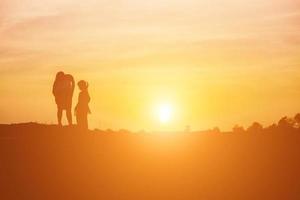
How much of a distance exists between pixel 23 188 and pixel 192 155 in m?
6.36

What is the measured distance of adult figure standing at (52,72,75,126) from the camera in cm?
3077

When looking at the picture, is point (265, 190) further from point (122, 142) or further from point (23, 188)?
point (23, 188)

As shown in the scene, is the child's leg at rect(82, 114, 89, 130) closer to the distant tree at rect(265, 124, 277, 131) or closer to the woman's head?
the woman's head

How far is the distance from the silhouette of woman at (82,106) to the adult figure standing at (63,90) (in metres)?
0.32

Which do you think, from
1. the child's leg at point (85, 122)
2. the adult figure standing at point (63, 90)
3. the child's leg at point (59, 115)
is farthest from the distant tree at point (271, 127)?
the child's leg at point (59, 115)

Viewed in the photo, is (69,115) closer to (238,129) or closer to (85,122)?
(85,122)

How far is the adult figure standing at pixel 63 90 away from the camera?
30766 millimetres

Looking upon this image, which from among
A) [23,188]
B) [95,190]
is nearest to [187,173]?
[95,190]

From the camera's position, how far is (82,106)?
31.0 metres

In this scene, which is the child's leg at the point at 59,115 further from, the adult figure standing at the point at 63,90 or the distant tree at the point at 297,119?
the distant tree at the point at 297,119

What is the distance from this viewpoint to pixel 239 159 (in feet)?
101

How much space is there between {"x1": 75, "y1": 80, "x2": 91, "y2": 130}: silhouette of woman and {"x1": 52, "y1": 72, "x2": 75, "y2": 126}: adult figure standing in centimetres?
32

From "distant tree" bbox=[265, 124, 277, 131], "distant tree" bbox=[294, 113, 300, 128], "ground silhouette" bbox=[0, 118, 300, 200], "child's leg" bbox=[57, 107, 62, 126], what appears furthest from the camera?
"distant tree" bbox=[294, 113, 300, 128]

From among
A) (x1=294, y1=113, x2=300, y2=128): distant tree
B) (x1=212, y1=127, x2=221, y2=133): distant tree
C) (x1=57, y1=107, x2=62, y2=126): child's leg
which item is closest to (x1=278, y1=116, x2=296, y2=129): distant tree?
(x1=294, y1=113, x2=300, y2=128): distant tree
